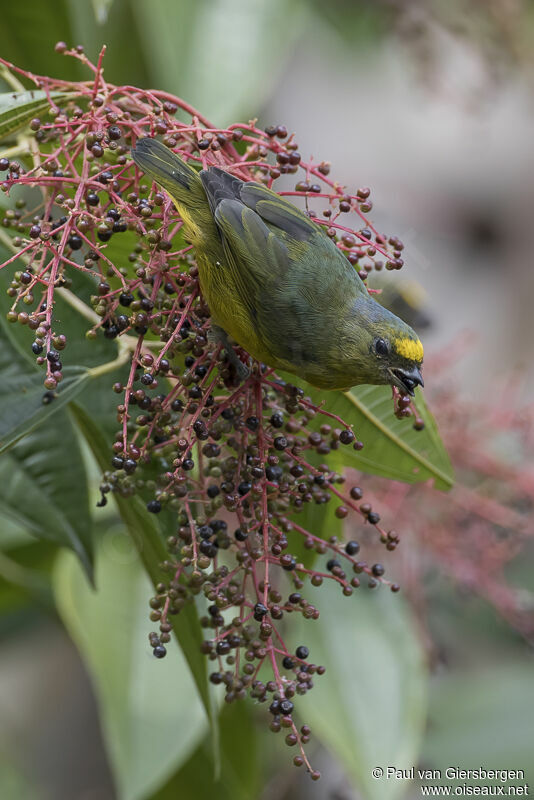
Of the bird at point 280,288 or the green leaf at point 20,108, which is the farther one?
the bird at point 280,288

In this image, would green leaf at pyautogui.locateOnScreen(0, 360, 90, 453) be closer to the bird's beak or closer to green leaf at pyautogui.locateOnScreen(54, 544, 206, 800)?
the bird's beak

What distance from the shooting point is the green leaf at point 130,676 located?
89.4 inches

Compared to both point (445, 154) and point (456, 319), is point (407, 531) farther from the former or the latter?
point (445, 154)

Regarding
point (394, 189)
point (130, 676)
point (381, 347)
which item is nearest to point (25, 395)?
point (381, 347)

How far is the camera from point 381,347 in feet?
5.30

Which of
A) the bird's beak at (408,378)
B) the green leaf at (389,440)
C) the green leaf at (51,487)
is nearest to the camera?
the bird's beak at (408,378)

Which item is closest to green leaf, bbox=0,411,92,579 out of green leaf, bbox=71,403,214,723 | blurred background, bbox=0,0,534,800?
green leaf, bbox=71,403,214,723

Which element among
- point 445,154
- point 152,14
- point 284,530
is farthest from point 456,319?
point 284,530

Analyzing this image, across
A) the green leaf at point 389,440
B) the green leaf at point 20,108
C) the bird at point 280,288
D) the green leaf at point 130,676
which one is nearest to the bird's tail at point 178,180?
the bird at point 280,288

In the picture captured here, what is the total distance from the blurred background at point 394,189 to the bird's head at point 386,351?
445 millimetres

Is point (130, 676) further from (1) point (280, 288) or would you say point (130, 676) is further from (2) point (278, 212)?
(2) point (278, 212)

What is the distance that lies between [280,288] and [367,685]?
139cm

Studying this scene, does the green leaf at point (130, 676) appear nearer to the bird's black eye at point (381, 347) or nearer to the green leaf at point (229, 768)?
the green leaf at point (229, 768)

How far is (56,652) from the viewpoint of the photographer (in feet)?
12.2
